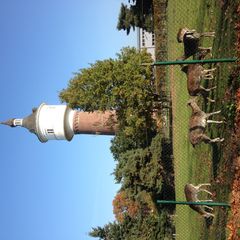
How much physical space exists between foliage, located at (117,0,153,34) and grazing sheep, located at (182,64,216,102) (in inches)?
1153

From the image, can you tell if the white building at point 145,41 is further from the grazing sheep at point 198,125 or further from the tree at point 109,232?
the grazing sheep at point 198,125

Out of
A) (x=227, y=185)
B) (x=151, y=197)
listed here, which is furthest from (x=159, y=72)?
(x=227, y=185)

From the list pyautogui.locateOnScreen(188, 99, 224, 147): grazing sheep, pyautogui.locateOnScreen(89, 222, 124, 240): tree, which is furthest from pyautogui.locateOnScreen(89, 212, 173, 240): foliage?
pyautogui.locateOnScreen(188, 99, 224, 147): grazing sheep

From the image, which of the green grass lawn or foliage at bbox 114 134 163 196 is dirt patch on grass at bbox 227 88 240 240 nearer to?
the green grass lawn

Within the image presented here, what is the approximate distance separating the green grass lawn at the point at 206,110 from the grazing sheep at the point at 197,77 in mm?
400

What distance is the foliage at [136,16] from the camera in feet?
165

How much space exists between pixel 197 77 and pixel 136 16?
31.1 meters

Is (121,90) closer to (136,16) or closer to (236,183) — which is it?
(136,16)

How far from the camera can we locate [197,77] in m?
21.5

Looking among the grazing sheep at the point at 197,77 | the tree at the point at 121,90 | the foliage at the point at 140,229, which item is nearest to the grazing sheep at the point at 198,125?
the grazing sheep at the point at 197,77

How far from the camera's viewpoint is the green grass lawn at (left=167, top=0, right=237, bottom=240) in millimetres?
18859

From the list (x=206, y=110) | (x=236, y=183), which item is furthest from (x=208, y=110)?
(x=236, y=183)

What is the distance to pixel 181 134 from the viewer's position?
36781 mm

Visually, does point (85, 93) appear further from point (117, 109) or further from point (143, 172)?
point (143, 172)
